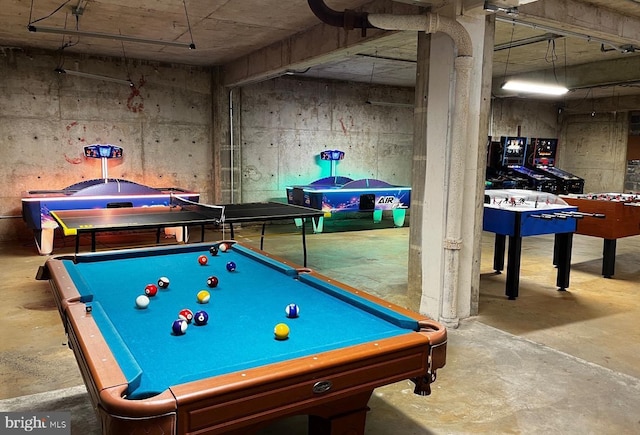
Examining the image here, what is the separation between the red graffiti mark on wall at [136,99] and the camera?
8.04 meters

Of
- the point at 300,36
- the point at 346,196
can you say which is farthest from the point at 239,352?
the point at 346,196

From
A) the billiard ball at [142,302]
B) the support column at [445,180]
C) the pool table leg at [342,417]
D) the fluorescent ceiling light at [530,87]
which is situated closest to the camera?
the pool table leg at [342,417]

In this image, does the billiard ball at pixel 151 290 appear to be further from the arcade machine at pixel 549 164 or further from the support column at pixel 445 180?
the arcade machine at pixel 549 164

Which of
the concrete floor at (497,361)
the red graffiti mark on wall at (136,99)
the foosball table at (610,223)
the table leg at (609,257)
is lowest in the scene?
the concrete floor at (497,361)

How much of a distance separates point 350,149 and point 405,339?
8.79 metres

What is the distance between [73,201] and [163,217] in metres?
2.12

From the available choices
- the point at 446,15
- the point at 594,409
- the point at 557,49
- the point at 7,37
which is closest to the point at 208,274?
the point at 594,409

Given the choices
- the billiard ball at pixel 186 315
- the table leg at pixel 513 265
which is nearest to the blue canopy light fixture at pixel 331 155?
the table leg at pixel 513 265

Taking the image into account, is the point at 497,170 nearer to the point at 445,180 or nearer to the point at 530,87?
the point at 530,87

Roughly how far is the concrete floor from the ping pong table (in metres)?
0.76

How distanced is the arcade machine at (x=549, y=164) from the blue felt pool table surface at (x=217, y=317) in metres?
10.8

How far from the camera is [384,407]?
2.66 m

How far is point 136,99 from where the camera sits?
26.6ft

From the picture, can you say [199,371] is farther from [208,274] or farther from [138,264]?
[138,264]
